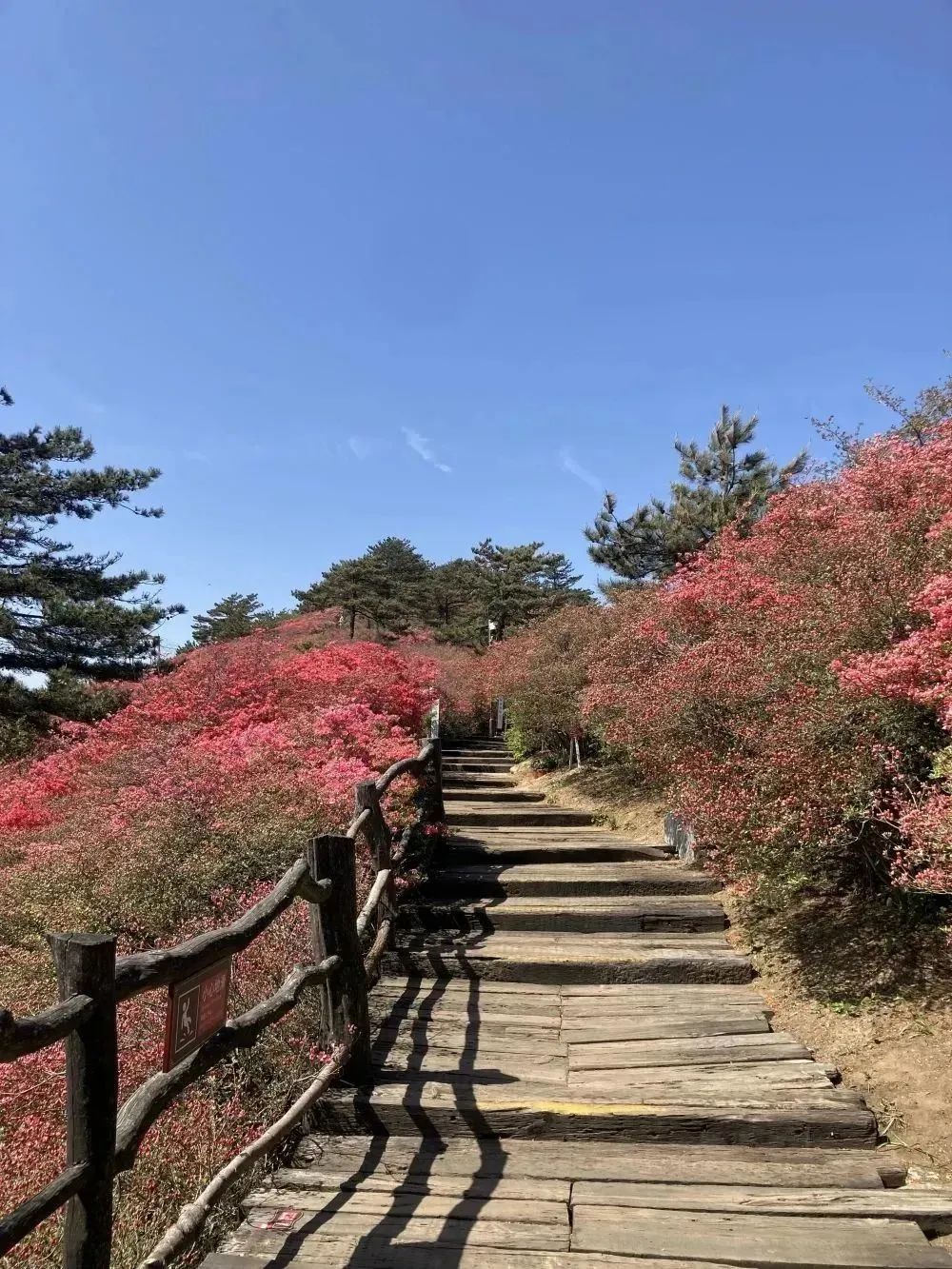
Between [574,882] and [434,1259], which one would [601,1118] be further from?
[574,882]

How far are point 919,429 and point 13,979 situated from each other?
9.44m

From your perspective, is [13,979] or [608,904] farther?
[608,904]

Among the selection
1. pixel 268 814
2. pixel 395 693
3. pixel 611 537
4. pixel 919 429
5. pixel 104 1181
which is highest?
pixel 611 537

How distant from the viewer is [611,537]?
18828 millimetres

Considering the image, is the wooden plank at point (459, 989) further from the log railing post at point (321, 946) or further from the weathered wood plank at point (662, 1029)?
the log railing post at point (321, 946)

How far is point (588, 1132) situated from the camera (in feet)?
10.6

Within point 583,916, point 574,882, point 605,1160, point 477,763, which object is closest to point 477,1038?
point 605,1160

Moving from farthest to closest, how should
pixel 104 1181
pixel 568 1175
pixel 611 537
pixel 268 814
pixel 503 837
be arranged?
pixel 611 537, pixel 503 837, pixel 268 814, pixel 568 1175, pixel 104 1181

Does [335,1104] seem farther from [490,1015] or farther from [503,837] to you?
[503,837]

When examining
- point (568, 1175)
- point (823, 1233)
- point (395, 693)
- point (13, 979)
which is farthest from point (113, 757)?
point (823, 1233)

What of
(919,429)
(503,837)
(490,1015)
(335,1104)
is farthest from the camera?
(919,429)

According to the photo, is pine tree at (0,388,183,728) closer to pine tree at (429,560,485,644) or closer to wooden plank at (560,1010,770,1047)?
wooden plank at (560,1010,770,1047)

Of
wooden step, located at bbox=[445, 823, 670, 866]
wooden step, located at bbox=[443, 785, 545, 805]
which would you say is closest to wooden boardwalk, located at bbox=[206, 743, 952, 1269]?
wooden step, located at bbox=[445, 823, 670, 866]

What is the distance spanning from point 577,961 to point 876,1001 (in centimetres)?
172
